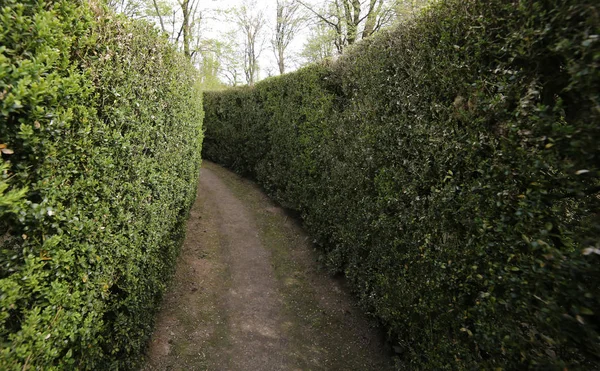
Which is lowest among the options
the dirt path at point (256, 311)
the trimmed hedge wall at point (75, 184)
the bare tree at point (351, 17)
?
the dirt path at point (256, 311)

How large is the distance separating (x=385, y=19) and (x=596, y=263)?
52.9 ft

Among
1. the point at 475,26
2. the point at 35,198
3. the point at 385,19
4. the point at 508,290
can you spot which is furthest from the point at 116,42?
the point at 385,19

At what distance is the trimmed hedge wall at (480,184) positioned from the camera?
2041 mm

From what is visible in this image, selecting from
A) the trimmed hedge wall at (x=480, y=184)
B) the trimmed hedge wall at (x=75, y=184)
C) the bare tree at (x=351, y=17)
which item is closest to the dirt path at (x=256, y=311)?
the trimmed hedge wall at (x=480, y=184)

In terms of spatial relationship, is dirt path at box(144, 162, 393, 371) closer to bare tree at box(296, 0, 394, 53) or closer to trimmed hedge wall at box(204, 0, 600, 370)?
trimmed hedge wall at box(204, 0, 600, 370)

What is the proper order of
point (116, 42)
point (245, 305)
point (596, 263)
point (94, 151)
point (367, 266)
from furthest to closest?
point (245, 305) → point (367, 266) → point (116, 42) → point (94, 151) → point (596, 263)

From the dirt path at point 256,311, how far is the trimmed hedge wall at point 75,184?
113 cm

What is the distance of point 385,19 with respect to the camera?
49.4 feet

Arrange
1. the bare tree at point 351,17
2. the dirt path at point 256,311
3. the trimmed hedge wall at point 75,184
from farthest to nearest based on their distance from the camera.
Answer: the bare tree at point 351,17
the dirt path at point 256,311
the trimmed hedge wall at point 75,184

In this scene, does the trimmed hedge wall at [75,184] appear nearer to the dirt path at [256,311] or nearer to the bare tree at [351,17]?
the dirt path at [256,311]

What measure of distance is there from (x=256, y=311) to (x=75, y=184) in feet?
14.9

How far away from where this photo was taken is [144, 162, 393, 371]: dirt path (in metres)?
5.00

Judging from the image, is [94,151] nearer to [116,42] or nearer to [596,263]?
[116,42]

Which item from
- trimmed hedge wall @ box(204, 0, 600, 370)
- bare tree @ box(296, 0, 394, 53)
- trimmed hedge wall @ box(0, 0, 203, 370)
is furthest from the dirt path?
bare tree @ box(296, 0, 394, 53)
